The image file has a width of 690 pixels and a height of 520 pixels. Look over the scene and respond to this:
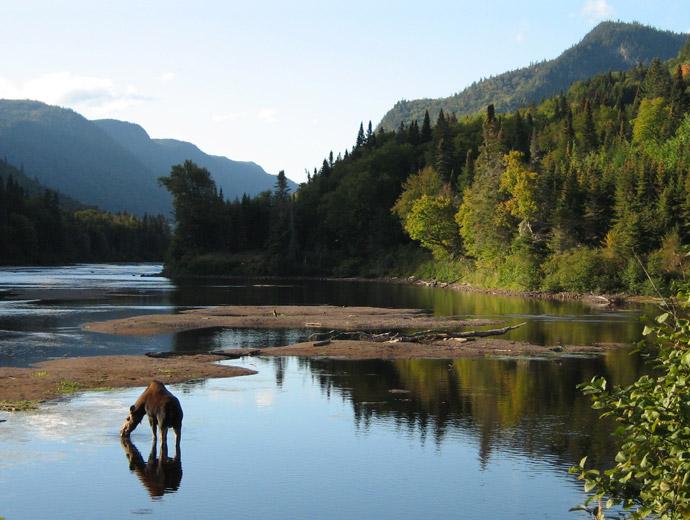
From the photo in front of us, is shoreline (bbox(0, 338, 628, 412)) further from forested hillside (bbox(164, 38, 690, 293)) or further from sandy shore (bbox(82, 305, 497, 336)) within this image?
forested hillside (bbox(164, 38, 690, 293))

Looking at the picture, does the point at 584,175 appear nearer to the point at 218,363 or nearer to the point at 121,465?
the point at 218,363

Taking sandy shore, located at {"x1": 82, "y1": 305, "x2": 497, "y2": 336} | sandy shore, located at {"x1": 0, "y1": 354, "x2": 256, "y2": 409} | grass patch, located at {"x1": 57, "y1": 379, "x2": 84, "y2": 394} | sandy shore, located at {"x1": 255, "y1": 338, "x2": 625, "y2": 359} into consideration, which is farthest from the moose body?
sandy shore, located at {"x1": 82, "y1": 305, "x2": 497, "y2": 336}

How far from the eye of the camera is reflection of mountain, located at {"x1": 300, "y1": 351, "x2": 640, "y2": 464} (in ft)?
95.9

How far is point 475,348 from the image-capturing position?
51.2 meters

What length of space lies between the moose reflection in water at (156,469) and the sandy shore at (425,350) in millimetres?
22146

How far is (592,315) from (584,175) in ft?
160

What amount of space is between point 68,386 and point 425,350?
68.8 ft

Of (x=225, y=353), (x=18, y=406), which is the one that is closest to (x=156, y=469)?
(x=18, y=406)

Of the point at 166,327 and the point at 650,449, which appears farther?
the point at 166,327

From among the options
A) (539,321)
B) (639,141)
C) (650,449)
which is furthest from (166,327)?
(639,141)

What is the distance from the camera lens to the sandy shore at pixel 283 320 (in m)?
64.0

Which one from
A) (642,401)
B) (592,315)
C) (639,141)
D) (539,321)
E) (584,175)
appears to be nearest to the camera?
(642,401)

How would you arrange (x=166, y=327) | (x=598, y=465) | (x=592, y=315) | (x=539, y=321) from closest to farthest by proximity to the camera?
(x=598, y=465)
(x=166, y=327)
(x=539, y=321)
(x=592, y=315)

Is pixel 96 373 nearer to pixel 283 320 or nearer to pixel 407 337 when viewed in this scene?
pixel 407 337
